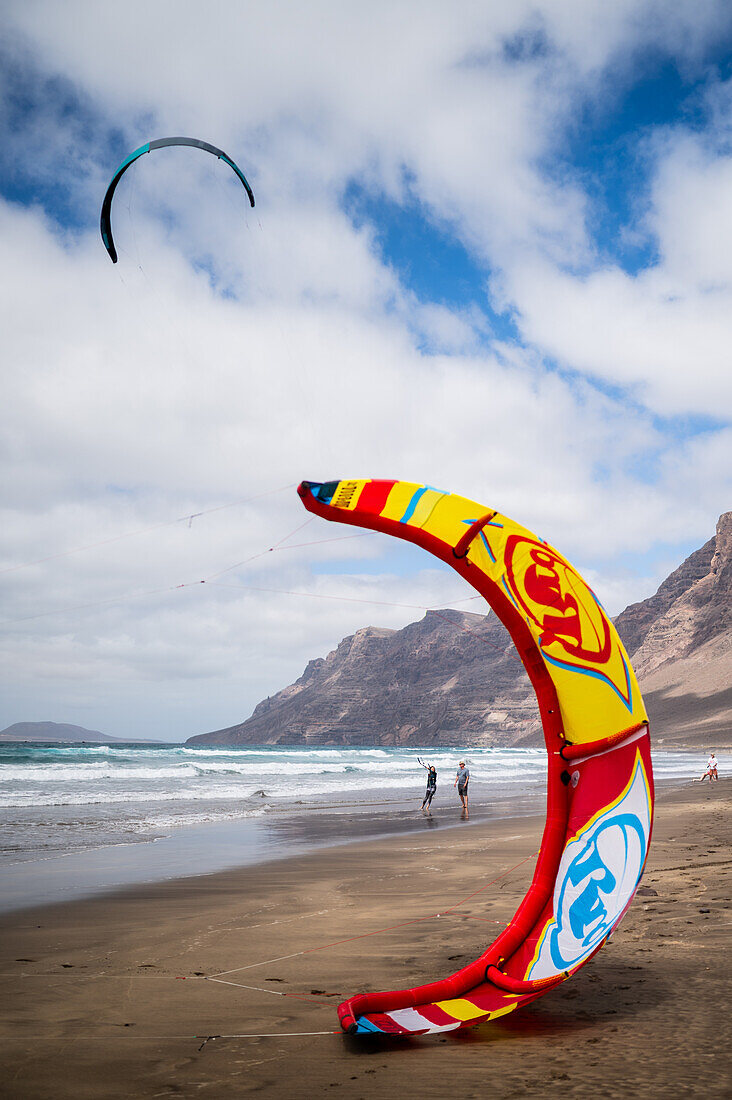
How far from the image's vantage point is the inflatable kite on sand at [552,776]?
3.71m

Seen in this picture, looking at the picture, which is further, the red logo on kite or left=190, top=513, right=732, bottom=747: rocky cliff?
left=190, top=513, right=732, bottom=747: rocky cliff

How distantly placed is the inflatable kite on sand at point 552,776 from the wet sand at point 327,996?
21 cm

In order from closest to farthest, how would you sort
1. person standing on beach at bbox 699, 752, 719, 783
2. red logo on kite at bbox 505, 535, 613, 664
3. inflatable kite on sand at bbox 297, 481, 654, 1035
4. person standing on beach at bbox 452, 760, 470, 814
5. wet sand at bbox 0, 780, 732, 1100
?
wet sand at bbox 0, 780, 732, 1100 → inflatable kite on sand at bbox 297, 481, 654, 1035 → red logo on kite at bbox 505, 535, 613, 664 → person standing on beach at bbox 452, 760, 470, 814 → person standing on beach at bbox 699, 752, 719, 783

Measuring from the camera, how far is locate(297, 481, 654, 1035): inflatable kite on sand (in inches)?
146

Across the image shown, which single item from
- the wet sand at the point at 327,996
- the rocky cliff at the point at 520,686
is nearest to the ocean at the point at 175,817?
the wet sand at the point at 327,996

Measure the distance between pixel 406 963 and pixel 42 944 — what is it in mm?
3393

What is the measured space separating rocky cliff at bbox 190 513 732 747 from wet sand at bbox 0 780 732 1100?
67254mm

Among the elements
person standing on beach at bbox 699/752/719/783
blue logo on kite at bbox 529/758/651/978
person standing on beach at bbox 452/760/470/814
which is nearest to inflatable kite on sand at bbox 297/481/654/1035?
blue logo on kite at bbox 529/758/651/978

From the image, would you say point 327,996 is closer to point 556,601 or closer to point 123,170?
point 556,601

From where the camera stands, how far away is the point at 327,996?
4570 millimetres

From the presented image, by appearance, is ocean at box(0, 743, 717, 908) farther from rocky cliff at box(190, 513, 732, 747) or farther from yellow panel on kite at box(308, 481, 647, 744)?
rocky cliff at box(190, 513, 732, 747)

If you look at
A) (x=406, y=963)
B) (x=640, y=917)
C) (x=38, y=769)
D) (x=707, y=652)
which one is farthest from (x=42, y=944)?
(x=707, y=652)

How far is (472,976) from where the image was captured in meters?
3.74

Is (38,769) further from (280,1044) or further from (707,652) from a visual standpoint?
(707,652)
